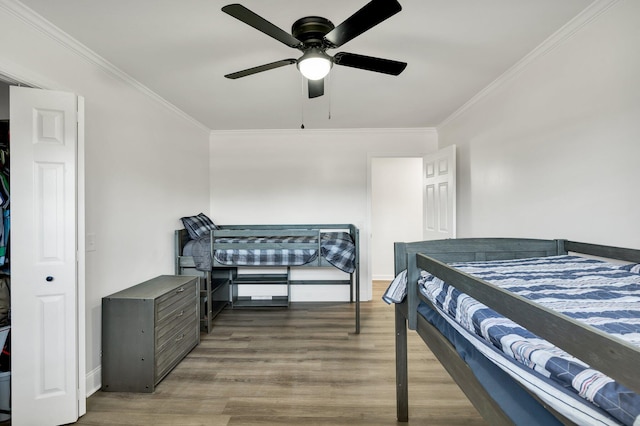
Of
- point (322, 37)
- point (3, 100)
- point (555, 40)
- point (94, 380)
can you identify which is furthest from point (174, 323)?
point (555, 40)

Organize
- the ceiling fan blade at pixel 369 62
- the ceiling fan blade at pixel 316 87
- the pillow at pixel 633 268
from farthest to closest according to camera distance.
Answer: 1. the ceiling fan blade at pixel 316 87
2. the ceiling fan blade at pixel 369 62
3. the pillow at pixel 633 268

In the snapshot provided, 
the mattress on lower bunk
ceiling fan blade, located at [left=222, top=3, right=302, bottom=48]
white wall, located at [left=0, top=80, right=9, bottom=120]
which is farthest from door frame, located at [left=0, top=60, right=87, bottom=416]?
the mattress on lower bunk

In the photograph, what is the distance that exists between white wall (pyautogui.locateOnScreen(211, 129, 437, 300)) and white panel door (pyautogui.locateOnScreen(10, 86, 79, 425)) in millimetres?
2505

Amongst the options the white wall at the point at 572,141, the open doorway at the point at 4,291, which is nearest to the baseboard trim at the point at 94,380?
the open doorway at the point at 4,291

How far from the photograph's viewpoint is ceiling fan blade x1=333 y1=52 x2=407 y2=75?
171cm

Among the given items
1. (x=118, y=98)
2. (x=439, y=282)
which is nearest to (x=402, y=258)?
(x=439, y=282)

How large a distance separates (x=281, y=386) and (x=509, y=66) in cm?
307

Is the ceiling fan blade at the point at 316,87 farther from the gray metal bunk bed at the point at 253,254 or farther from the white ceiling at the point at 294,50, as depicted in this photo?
the gray metal bunk bed at the point at 253,254

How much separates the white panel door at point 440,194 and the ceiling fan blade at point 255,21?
7.80 ft

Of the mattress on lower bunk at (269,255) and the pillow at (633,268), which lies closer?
the pillow at (633,268)

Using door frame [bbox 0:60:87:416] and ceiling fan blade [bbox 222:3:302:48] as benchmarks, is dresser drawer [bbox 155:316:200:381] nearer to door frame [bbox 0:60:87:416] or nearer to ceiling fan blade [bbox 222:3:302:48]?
door frame [bbox 0:60:87:416]

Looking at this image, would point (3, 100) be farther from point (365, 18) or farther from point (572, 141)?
point (572, 141)

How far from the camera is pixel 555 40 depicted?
198 cm

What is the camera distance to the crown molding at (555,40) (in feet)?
5.54
